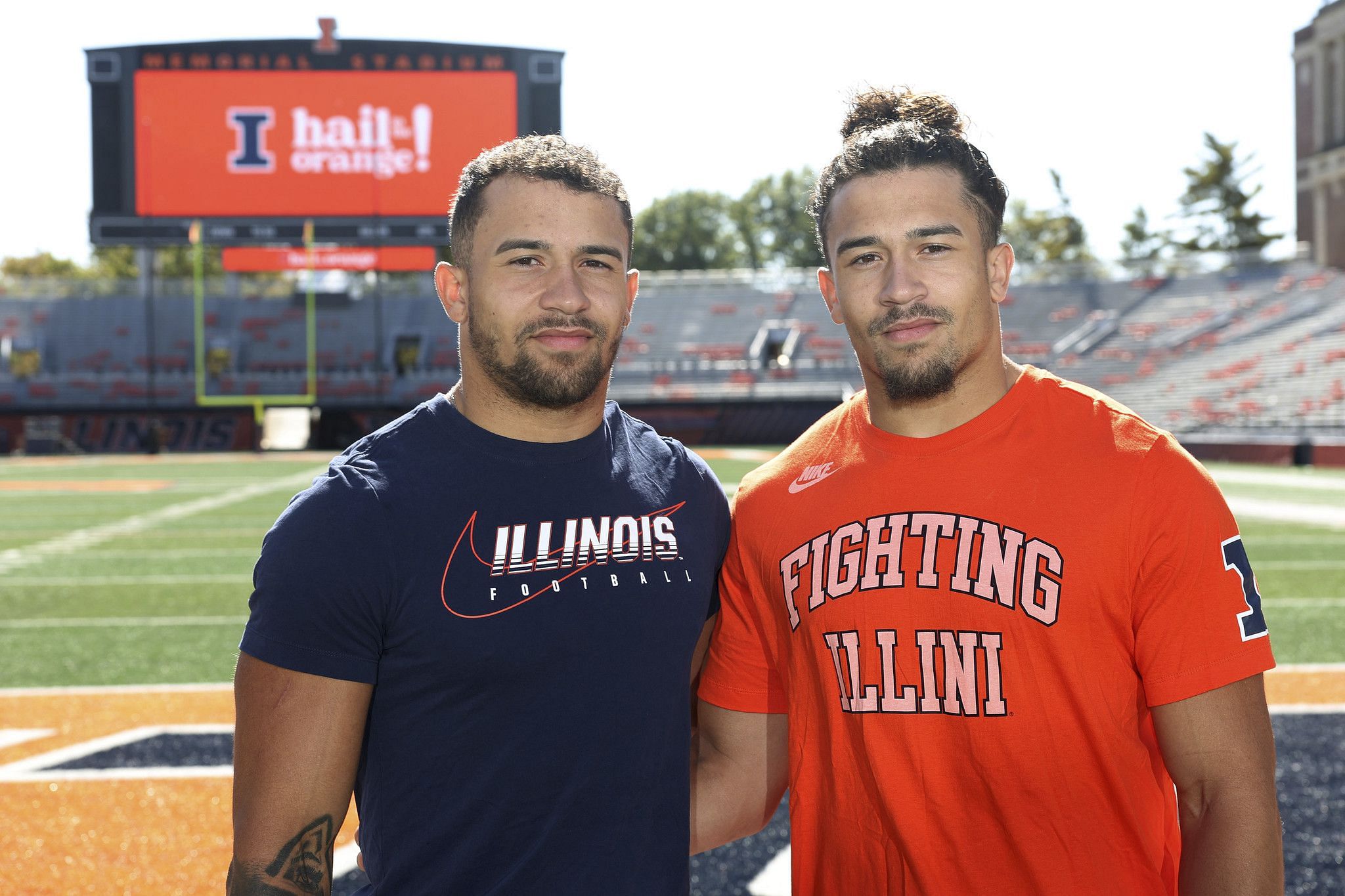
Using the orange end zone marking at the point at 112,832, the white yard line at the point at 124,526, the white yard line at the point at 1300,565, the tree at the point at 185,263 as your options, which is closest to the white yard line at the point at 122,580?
the white yard line at the point at 124,526

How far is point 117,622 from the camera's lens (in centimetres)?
777

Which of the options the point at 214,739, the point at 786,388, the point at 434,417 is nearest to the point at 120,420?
the point at 786,388

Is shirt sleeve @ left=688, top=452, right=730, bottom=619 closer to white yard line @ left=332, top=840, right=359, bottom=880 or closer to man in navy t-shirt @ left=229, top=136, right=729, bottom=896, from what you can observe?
man in navy t-shirt @ left=229, top=136, right=729, bottom=896

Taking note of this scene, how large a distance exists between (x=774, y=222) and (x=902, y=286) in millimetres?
65753

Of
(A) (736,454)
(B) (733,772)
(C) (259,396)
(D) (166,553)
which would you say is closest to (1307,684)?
(B) (733,772)

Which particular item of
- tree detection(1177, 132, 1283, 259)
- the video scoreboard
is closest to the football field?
the video scoreboard

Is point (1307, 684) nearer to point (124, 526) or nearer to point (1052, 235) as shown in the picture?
point (124, 526)

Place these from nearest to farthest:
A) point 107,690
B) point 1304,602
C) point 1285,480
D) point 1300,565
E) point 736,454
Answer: point 107,690
point 1304,602
point 1300,565
point 1285,480
point 736,454

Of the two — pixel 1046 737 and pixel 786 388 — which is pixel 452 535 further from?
pixel 786 388

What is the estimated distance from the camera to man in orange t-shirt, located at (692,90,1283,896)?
5.57ft

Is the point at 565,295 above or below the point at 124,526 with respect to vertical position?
above

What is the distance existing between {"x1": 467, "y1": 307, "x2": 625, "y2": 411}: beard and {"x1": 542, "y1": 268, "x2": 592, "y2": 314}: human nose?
0.02 m

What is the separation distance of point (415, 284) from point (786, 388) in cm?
1349

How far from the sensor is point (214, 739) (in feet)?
16.3
